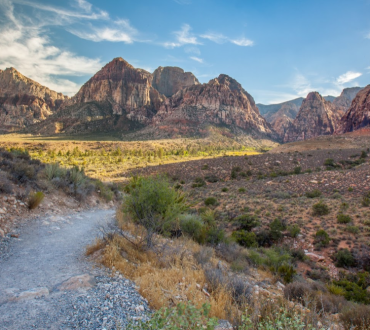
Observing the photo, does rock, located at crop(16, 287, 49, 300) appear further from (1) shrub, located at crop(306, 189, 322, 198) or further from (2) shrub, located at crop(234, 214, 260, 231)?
(1) shrub, located at crop(306, 189, 322, 198)

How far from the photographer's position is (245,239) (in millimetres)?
12000

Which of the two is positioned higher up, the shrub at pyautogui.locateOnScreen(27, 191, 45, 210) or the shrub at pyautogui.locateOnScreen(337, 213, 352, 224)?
the shrub at pyautogui.locateOnScreen(27, 191, 45, 210)

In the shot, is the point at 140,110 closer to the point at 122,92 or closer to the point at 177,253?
the point at 122,92

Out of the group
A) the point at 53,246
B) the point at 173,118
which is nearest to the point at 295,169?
the point at 53,246

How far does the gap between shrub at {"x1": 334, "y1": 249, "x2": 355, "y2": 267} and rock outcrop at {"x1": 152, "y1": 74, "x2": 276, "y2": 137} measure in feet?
397

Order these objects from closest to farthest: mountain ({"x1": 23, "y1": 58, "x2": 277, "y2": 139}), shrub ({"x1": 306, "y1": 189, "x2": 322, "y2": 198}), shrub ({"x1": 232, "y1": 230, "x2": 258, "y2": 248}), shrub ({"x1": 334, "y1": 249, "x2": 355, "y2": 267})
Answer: shrub ({"x1": 334, "y1": 249, "x2": 355, "y2": 267}) < shrub ({"x1": 232, "y1": 230, "x2": 258, "y2": 248}) < shrub ({"x1": 306, "y1": 189, "x2": 322, "y2": 198}) < mountain ({"x1": 23, "y1": 58, "x2": 277, "y2": 139})

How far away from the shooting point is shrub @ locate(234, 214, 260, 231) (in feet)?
45.3

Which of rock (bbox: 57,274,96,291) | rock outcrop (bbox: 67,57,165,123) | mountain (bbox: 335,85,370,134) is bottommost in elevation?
rock (bbox: 57,274,96,291)

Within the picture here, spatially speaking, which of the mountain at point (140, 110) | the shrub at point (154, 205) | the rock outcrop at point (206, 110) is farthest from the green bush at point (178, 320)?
the rock outcrop at point (206, 110)

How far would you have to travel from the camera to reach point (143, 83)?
634 ft

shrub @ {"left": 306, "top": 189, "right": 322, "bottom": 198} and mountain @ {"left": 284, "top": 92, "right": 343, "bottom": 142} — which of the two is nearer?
shrub @ {"left": 306, "top": 189, "right": 322, "bottom": 198}

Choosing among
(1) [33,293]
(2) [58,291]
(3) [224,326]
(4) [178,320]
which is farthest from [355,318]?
(1) [33,293]

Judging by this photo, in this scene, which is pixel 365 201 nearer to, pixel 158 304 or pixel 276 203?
pixel 276 203

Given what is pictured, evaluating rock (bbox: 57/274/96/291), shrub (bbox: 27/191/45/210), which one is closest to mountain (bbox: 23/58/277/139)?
shrub (bbox: 27/191/45/210)
